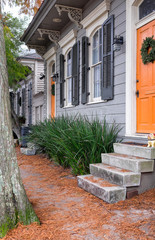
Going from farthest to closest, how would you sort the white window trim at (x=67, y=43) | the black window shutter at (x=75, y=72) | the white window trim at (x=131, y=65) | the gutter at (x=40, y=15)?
the white window trim at (x=67, y=43) → the black window shutter at (x=75, y=72) → the gutter at (x=40, y=15) → the white window trim at (x=131, y=65)

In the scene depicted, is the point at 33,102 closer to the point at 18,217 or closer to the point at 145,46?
the point at 145,46

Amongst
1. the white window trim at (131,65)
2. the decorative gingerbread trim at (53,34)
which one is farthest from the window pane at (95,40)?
the decorative gingerbread trim at (53,34)

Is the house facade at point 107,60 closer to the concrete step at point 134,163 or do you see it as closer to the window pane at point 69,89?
the window pane at point 69,89

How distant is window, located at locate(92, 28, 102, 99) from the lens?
20.5 ft

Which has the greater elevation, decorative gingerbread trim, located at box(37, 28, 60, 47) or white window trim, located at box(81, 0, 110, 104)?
decorative gingerbread trim, located at box(37, 28, 60, 47)

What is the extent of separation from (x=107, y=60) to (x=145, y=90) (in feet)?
4.72

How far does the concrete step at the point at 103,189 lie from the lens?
314cm

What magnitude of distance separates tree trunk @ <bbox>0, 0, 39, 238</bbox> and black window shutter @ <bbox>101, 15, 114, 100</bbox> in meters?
3.38

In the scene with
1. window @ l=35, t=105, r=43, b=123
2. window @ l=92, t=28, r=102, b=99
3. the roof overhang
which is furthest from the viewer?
window @ l=35, t=105, r=43, b=123

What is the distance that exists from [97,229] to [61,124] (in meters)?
3.81

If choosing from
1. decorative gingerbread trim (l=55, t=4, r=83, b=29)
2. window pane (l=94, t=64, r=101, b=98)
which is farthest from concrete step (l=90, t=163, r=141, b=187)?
→ decorative gingerbread trim (l=55, t=4, r=83, b=29)

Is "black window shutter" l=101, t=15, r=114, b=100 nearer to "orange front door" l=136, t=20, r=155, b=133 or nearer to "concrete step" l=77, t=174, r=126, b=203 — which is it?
"orange front door" l=136, t=20, r=155, b=133

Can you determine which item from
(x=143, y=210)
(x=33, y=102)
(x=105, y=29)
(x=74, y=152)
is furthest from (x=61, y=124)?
(x=33, y=102)

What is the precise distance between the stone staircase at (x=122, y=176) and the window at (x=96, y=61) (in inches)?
106
